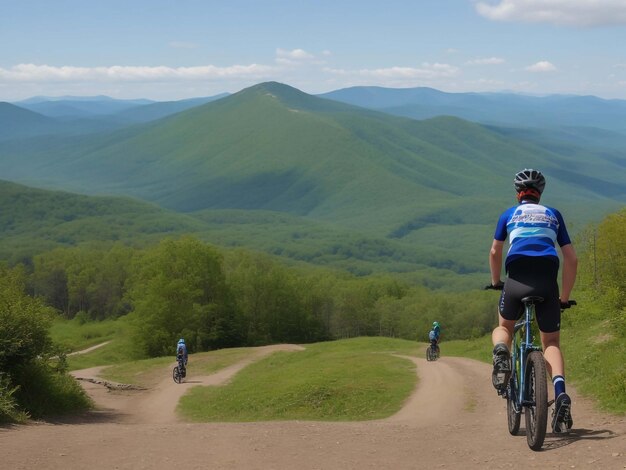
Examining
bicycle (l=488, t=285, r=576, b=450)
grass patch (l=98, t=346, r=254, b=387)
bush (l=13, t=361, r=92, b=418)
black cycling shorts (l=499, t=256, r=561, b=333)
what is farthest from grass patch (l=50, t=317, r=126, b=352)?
black cycling shorts (l=499, t=256, r=561, b=333)

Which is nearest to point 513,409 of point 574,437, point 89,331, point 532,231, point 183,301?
point 574,437

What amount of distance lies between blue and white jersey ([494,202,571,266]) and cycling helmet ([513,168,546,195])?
545 millimetres

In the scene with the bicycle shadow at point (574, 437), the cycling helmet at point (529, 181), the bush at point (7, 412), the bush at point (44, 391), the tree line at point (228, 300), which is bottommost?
the tree line at point (228, 300)

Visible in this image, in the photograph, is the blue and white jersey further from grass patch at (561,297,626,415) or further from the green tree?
the green tree

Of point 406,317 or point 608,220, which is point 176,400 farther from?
point 406,317

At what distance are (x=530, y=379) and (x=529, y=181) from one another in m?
3.30

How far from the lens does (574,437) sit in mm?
12578

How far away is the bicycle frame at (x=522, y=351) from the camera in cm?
1137

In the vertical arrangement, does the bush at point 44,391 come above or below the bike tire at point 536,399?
below

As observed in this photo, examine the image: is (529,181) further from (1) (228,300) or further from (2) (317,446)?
(1) (228,300)

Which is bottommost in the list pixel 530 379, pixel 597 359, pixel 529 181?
pixel 597 359

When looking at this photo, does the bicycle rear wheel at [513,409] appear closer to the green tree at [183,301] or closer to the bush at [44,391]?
the bush at [44,391]

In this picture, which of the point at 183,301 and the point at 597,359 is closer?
the point at 597,359

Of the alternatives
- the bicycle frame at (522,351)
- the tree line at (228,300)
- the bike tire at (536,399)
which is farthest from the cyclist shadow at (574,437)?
the tree line at (228,300)
